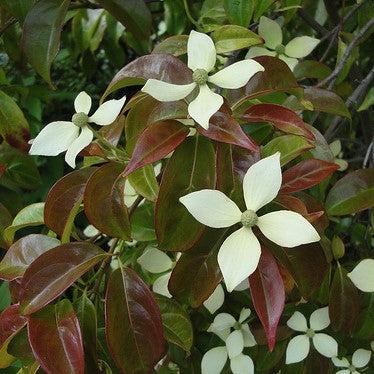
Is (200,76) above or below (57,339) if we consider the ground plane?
above

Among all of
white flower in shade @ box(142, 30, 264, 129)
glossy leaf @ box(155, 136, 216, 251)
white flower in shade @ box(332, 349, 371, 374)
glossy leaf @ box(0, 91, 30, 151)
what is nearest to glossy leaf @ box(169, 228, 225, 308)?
glossy leaf @ box(155, 136, 216, 251)

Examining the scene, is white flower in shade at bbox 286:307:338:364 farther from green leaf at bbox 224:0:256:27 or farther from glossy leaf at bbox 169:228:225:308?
green leaf at bbox 224:0:256:27

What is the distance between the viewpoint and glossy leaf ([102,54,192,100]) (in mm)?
671

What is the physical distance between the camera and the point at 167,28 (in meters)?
1.26

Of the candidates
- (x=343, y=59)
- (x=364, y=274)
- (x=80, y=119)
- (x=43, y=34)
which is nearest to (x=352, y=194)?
(x=364, y=274)

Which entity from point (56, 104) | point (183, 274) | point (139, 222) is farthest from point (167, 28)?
point (56, 104)

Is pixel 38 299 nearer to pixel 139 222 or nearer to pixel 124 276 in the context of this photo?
pixel 124 276

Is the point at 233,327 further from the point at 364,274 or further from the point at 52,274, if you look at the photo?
the point at 52,274

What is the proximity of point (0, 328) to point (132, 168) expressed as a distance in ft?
0.75

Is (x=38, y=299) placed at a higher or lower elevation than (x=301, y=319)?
higher

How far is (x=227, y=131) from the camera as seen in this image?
0.63m

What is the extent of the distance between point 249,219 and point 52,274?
0.19 m

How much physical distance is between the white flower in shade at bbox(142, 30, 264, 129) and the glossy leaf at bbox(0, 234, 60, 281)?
23 cm

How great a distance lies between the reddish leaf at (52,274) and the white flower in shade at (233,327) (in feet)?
0.75
